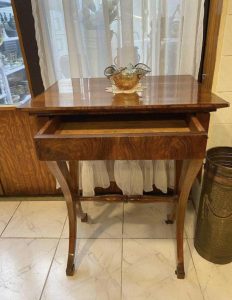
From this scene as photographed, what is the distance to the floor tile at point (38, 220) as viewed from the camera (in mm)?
1562

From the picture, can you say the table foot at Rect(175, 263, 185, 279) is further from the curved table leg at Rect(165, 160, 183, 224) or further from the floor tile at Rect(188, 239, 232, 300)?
the curved table leg at Rect(165, 160, 183, 224)

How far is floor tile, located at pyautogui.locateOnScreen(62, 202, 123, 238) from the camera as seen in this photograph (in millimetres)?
1540

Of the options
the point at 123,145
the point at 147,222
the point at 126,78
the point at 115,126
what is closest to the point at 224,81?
the point at 126,78

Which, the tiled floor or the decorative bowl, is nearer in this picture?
the decorative bowl

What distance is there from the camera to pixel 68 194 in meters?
1.17

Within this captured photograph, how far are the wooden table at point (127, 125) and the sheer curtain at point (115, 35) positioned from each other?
0.25m

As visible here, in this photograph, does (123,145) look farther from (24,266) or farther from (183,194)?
(24,266)

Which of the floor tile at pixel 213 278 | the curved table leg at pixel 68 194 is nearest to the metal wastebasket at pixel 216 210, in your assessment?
the floor tile at pixel 213 278

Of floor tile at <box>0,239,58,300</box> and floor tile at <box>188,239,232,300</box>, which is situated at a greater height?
floor tile at <box>0,239,58,300</box>

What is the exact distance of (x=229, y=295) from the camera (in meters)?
1.16

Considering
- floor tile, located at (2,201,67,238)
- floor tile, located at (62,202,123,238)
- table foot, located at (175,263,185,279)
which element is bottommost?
floor tile, located at (62,202,123,238)

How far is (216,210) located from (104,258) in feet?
2.18

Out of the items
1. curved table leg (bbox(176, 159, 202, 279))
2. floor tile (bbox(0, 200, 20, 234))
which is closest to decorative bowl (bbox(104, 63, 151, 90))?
curved table leg (bbox(176, 159, 202, 279))

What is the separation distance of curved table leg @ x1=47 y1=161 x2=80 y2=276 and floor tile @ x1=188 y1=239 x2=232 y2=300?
26.4 inches
